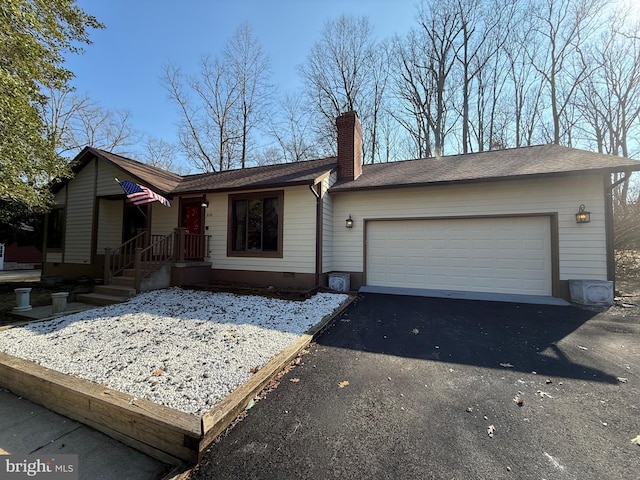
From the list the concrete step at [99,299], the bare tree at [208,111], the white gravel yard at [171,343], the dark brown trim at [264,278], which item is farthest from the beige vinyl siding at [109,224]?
the bare tree at [208,111]

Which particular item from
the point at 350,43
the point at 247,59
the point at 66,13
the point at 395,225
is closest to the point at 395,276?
the point at 395,225

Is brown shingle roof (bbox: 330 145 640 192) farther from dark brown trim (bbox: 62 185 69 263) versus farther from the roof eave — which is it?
dark brown trim (bbox: 62 185 69 263)

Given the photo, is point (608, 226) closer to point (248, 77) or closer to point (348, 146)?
point (348, 146)

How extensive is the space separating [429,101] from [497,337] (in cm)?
1667

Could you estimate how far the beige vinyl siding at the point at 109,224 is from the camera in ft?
33.9

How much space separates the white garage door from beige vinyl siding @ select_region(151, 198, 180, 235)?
646cm

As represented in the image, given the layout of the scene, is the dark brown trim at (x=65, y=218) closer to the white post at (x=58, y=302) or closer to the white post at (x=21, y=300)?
the white post at (x=21, y=300)

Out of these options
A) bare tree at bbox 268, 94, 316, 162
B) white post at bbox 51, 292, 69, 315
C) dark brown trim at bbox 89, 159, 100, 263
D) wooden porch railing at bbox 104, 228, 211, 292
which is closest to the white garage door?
wooden porch railing at bbox 104, 228, 211, 292

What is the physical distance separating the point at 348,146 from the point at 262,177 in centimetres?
299

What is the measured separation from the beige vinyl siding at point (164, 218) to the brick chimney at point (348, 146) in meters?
5.65

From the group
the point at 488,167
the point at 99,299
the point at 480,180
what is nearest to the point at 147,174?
the point at 99,299

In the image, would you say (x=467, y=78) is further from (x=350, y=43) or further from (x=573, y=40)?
(x=350, y=43)

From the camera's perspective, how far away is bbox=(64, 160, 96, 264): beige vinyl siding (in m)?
10.4

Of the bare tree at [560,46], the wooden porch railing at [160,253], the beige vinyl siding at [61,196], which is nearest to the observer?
the wooden porch railing at [160,253]
